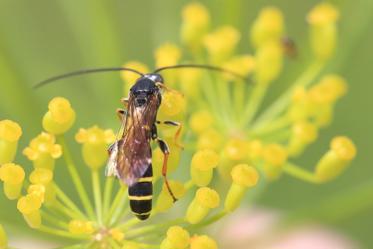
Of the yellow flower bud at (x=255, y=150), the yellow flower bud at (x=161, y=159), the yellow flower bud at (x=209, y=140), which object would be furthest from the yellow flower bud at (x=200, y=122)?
the yellow flower bud at (x=161, y=159)

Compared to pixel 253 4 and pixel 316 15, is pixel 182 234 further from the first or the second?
pixel 253 4

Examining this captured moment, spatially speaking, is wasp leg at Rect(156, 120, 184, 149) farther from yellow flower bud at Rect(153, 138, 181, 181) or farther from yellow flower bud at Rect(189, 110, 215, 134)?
yellow flower bud at Rect(189, 110, 215, 134)

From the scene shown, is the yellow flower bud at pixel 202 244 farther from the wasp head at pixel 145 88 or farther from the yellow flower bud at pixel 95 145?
the wasp head at pixel 145 88

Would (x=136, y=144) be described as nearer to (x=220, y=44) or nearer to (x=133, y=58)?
(x=220, y=44)

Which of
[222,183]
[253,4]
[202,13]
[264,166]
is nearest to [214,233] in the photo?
[222,183]

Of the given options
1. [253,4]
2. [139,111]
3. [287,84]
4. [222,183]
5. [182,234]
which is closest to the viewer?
[182,234]

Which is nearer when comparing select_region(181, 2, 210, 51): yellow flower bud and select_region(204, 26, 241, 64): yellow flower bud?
select_region(204, 26, 241, 64): yellow flower bud

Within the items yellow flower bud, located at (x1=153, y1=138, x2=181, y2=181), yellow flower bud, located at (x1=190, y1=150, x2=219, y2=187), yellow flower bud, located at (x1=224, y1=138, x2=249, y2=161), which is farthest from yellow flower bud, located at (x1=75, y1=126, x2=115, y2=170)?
yellow flower bud, located at (x1=224, y1=138, x2=249, y2=161)

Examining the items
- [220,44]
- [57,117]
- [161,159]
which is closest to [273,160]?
[161,159]
